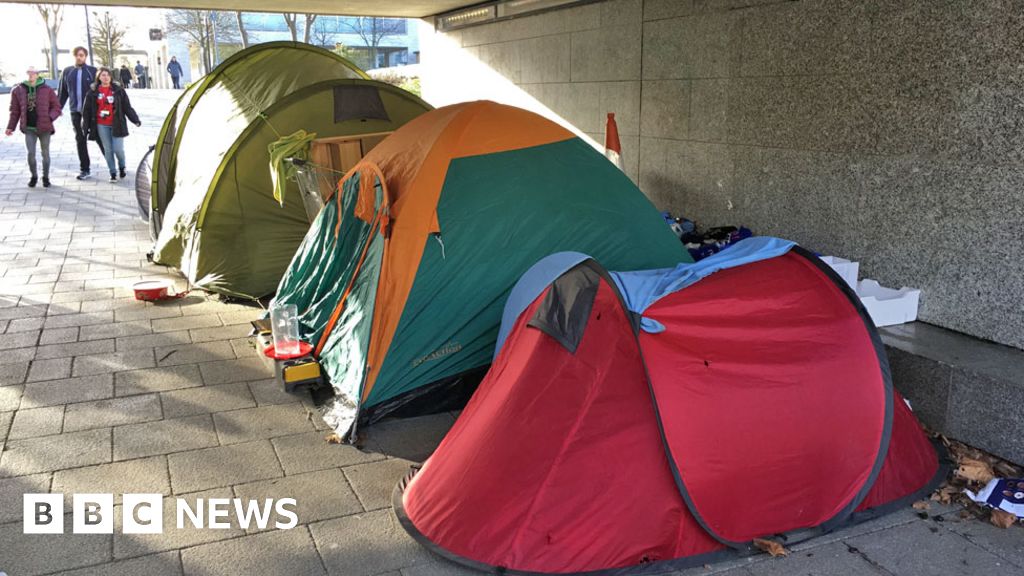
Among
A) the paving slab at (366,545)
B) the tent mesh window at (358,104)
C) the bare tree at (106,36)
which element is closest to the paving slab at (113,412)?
the paving slab at (366,545)

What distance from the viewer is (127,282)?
21.7 feet

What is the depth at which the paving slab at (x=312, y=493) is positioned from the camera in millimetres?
3230

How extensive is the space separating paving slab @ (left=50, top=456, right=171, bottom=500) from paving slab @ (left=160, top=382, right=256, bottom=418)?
0.55 metres

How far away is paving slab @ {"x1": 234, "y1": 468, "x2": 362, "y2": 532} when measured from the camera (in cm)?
323

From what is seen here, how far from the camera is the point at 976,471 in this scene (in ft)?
11.2

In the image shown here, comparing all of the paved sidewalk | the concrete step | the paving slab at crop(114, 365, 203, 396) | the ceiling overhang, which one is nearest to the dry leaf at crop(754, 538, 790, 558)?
the paved sidewalk

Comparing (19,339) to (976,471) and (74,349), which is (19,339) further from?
(976,471)

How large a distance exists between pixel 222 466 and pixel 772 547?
2.29 metres

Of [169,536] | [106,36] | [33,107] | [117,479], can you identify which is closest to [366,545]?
[169,536]

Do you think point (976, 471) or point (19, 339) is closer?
point (976, 471)

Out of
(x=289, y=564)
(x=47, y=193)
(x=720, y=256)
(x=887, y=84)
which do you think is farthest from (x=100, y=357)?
(x=47, y=193)

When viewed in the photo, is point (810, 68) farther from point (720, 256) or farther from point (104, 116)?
point (104, 116)

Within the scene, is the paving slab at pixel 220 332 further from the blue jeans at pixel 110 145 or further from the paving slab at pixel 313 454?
the blue jeans at pixel 110 145

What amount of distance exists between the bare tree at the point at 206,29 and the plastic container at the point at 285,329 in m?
25.9
